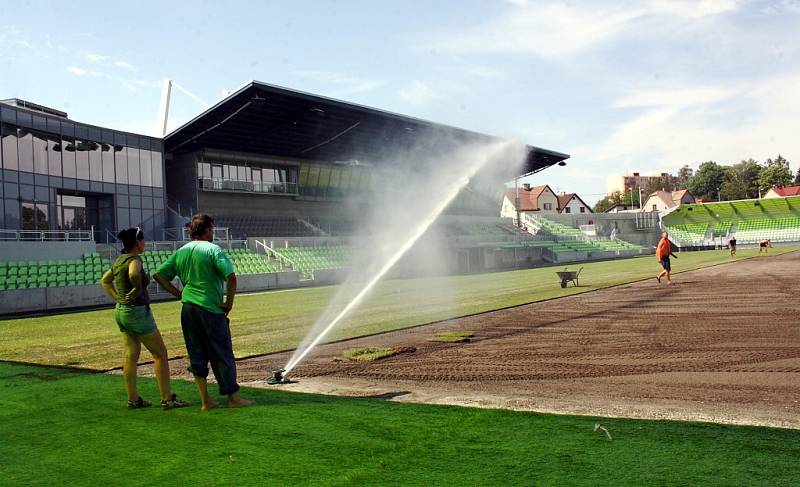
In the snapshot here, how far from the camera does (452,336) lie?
12633 mm

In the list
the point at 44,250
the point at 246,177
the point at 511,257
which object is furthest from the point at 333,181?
the point at 44,250

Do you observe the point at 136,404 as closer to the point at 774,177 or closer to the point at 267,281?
the point at 267,281

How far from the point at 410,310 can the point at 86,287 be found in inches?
730

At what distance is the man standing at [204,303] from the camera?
21.0 ft

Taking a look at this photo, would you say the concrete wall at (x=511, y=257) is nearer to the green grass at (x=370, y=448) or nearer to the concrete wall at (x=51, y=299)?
the concrete wall at (x=51, y=299)

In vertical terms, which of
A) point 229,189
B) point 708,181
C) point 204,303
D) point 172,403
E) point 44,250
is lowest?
point 172,403

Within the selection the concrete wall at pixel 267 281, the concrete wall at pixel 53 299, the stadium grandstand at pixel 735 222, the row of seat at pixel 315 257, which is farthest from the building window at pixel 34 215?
the stadium grandstand at pixel 735 222

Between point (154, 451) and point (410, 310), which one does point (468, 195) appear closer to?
point (410, 310)

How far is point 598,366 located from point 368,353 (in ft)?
12.7

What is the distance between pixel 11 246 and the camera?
97.5 ft

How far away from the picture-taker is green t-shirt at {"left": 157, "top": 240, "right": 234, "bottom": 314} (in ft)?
21.0

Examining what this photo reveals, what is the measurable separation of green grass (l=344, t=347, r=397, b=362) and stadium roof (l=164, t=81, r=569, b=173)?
27818 mm

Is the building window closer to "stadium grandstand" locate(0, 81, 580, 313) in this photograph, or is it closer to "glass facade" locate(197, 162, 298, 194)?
"stadium grandstand" locate(0, 81, 580, 313)

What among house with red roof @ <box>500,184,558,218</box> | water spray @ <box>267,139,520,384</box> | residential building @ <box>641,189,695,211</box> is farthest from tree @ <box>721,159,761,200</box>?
water spray @ <box>267,139,520,384</box>
